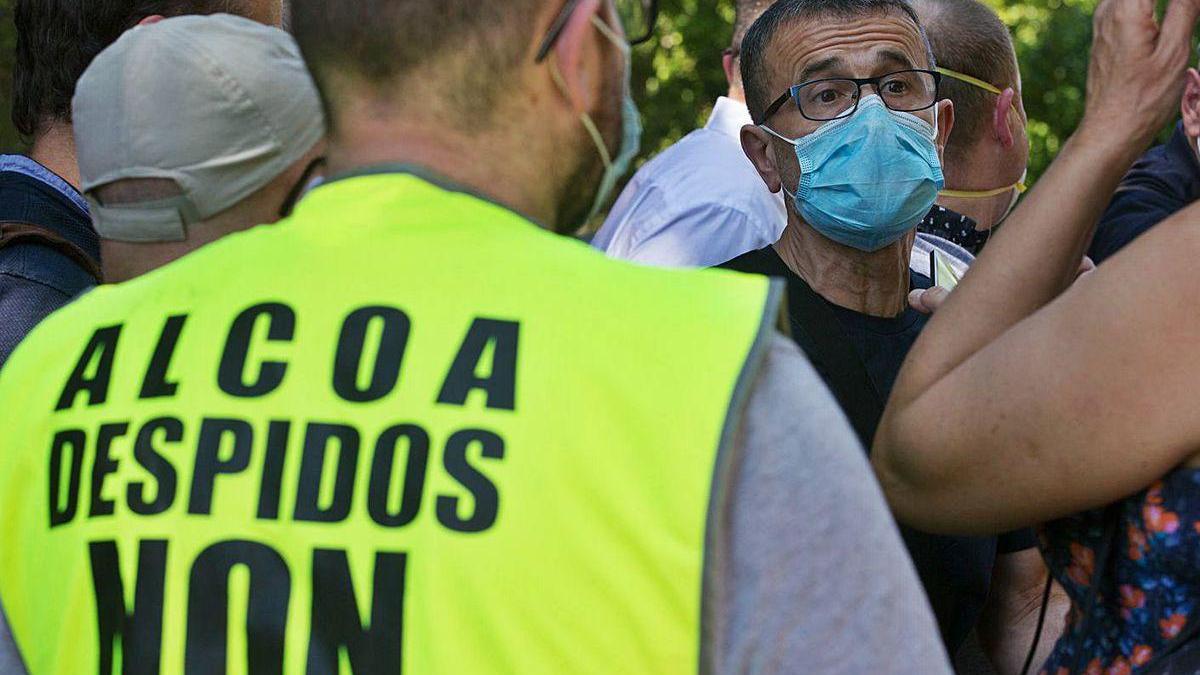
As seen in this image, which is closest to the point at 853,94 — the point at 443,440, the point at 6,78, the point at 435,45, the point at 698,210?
the point at 698,210

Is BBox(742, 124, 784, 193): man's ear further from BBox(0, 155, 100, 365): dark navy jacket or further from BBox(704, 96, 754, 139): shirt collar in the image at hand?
BBox(0, 155, 100, 365): dark navy jacket

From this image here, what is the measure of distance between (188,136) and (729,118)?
2757 mm

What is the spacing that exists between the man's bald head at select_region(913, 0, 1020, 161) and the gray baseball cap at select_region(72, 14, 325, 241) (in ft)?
8.24

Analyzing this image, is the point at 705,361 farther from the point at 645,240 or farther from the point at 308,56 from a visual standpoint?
the point at 645,240

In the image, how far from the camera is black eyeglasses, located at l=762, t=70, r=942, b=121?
3281mm

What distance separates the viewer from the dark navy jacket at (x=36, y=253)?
112 inches

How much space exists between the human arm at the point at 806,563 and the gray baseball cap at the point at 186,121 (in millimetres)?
1072

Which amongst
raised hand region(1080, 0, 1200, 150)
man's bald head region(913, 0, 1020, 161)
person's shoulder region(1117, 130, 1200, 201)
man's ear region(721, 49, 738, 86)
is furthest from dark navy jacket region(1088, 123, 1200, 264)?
raised hand region(1080, 0, 1200, 150)

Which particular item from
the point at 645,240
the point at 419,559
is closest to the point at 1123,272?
the point at 419,559

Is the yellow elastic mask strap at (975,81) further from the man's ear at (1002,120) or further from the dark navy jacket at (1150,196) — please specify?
the dark navy jacket at (1150,196)

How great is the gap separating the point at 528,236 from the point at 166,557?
49cm

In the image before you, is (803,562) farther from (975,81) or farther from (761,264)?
(975,81)

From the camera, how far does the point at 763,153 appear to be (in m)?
3.46

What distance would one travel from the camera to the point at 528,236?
153 centimetres
